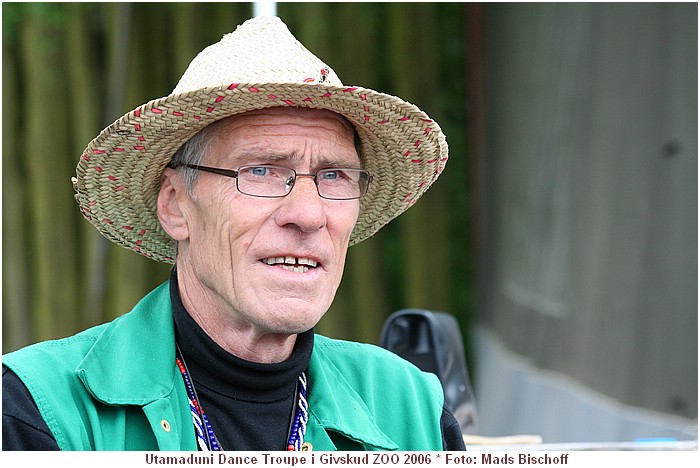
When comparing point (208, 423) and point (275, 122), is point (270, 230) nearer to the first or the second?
point (275, 122)

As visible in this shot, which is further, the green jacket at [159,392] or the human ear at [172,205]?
the human ear at [172,205]

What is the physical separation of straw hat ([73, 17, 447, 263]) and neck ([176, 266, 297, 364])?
31 centimetres

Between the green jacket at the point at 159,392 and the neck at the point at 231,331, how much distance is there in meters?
0.08

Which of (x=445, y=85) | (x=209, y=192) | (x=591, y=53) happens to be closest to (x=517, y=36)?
(x=445, y=85)

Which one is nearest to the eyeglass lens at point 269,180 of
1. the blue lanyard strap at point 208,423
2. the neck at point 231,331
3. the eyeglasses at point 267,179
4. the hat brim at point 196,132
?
the eyeglasses at point 267,179

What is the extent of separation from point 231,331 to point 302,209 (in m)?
0.34

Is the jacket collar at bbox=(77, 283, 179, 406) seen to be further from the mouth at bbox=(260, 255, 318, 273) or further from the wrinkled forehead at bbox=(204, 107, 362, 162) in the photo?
the wrinkled forehead at bbox=(204, 107, 362, 162)

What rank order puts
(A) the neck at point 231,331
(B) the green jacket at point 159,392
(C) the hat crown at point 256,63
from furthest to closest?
(A) the neck at point 231,331 → (C) the hat crown at point 256,63 → (B) the green jacket at point 159,392

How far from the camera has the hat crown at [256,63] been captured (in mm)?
2070

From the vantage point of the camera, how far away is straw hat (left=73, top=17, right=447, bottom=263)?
205 cm

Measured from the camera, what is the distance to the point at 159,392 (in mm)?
2018

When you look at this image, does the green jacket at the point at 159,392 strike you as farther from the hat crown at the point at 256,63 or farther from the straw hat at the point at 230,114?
the hat crown at the point at 256,63

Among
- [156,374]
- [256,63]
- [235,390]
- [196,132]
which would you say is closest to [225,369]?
[235,390]
